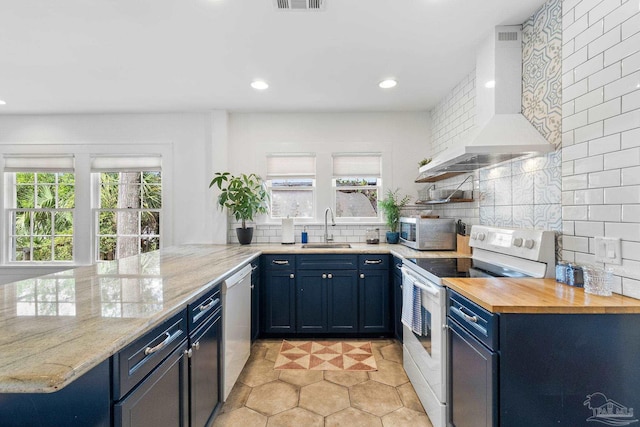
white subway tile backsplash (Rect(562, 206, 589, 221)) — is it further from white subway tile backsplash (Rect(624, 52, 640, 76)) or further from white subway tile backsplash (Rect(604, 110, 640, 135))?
white subway tile backsplash (Rect(624, 52, 640, 76))

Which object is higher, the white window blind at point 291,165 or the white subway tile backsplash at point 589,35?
the white subway tile backsplash at point 589,35

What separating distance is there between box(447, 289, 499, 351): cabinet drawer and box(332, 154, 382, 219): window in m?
2.17

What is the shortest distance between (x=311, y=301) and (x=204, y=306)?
154 cm

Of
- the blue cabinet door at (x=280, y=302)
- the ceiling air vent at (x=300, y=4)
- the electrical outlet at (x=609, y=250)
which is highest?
the ceiling air vent at (x=300, y=4)

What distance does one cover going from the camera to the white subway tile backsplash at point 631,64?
1304 millimetres

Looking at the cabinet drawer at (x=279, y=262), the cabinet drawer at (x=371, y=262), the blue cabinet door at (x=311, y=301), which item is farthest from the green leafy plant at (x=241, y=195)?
the cabinet drawer at (x=371, y=262)

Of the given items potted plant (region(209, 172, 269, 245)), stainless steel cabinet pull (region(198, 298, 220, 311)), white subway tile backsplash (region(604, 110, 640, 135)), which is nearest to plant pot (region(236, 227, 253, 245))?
potted plant (region(209, 172, 269, 245))

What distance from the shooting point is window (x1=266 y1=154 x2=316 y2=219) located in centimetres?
380

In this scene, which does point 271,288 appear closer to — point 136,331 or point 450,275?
point 450,275

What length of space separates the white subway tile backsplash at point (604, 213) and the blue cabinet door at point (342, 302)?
1907 mm

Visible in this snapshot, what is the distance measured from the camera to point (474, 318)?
4.63ft

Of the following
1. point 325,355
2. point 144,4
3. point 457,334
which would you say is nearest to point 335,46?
point 144,4

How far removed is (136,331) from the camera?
3.32 ft

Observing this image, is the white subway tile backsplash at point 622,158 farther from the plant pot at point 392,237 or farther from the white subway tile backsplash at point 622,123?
the plant pot at point 392,237
